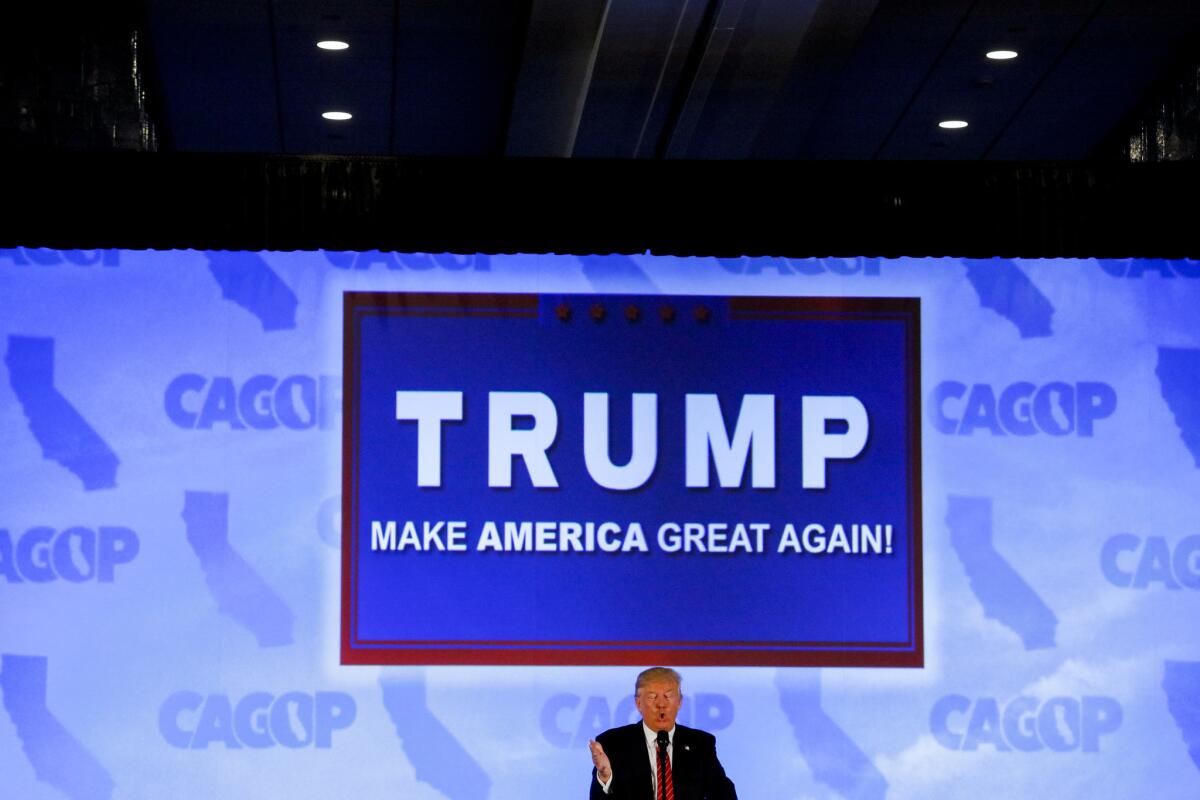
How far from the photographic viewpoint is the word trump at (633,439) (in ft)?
22.4

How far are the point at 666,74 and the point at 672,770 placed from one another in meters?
4.22

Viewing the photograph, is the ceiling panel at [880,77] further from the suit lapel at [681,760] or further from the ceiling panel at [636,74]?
the suit lapel at [681,760]

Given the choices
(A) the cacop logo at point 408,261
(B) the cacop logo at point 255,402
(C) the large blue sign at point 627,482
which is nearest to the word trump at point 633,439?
(C) the large blue sign at point 627,482

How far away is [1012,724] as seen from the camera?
6.80 meters

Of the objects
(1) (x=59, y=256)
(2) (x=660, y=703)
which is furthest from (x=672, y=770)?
(1) (x=59, y=256)

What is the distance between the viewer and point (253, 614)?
264 inches

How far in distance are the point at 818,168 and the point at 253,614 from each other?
2.77 m

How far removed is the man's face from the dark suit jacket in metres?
0.07

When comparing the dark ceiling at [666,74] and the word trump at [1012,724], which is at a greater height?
the dark ceiling at [666,74]

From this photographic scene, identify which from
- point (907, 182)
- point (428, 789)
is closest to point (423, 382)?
point (428, 789)

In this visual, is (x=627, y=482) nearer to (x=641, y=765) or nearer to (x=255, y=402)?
(x=255, y=402)

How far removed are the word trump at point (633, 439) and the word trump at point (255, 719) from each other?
3.03 ft

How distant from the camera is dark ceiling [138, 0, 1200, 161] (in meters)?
8.10

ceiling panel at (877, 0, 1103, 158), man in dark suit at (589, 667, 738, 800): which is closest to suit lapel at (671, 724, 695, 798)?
man in dark suit at (589, 667, 738, 800)
